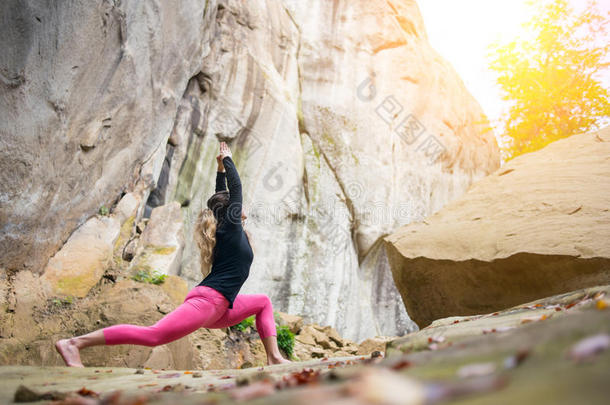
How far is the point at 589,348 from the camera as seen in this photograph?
1.02 m

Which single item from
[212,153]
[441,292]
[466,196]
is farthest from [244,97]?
[441,292]

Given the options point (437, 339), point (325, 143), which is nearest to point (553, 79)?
point (325, 143)

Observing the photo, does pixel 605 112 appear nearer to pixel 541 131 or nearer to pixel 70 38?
pixel 541 131

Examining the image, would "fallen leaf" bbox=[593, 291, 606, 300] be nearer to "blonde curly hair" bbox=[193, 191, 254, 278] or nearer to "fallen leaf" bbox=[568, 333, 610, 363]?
"fallen leaf" bbox=[568, 333, 610, 363]

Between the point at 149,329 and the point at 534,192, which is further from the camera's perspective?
the point at 534,192

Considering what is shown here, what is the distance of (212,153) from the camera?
33.2 feet

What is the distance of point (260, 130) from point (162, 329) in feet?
26.9

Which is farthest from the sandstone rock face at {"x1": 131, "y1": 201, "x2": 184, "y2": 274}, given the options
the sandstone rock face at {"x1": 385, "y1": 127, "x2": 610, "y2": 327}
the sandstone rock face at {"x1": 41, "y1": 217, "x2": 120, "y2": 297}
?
the sandstone rock face at {"x1": 385, "y1": 127, "x2": 610, "y2": 327}

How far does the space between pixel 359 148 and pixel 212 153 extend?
4.36 metres

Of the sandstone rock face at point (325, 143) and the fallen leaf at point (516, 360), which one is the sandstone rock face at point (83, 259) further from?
the fallen leaf at point (516, 360)

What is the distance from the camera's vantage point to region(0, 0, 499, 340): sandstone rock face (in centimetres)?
450

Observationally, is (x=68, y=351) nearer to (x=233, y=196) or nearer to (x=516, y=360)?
(x=233, y=196)

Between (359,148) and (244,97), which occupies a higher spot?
(244,97)

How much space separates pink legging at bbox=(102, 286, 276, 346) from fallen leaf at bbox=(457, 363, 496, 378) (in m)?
2.31
